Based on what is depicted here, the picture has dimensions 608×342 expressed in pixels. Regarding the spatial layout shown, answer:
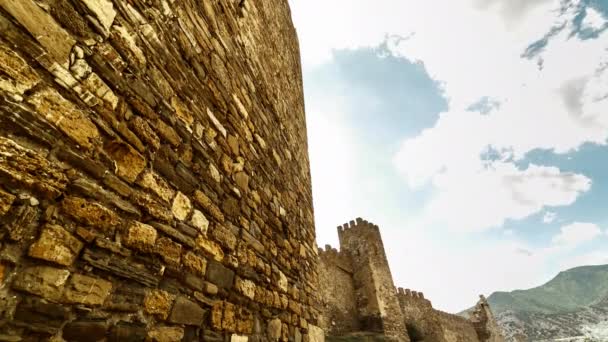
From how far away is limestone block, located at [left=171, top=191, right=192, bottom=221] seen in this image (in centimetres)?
170

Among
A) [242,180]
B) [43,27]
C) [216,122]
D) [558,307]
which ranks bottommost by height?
[43,27]

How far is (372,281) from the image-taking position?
15688mm

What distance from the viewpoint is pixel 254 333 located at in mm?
2250

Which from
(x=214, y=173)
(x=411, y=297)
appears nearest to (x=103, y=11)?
(x=214, y=173)

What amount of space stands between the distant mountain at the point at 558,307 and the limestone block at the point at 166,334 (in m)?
46.7

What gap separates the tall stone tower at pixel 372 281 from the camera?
14.7 metres

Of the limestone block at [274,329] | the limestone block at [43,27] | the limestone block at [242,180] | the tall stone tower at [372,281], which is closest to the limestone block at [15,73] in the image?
the limestone block at [43,27]

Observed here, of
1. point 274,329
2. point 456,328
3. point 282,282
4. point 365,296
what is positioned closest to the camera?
point 274,329

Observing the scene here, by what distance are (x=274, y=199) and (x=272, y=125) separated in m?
1.10

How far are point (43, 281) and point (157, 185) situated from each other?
2.24 feet

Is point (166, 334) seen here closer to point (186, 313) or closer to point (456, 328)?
point (186, 313)

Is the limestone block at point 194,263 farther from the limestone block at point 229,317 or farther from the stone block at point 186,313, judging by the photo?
the limestone block at point 229,317

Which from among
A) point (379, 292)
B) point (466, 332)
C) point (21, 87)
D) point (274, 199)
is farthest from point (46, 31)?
point (466, 332)

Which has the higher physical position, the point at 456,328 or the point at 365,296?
the point at 365,296
